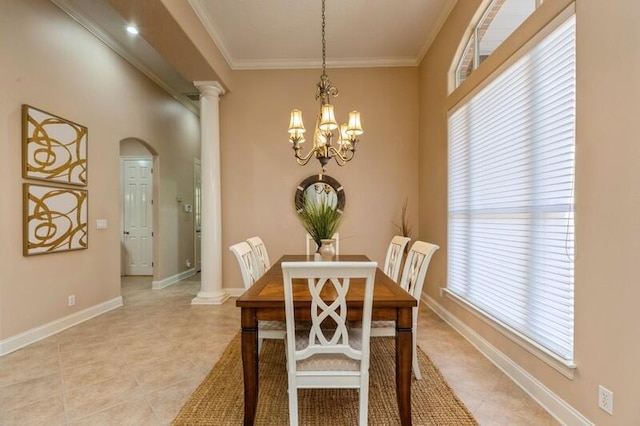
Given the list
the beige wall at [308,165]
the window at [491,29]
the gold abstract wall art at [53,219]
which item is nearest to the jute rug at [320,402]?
the gold abstract wall art at [53,219]

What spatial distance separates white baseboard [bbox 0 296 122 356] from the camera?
2.78 m

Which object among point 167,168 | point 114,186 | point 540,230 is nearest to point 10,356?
point 114,186

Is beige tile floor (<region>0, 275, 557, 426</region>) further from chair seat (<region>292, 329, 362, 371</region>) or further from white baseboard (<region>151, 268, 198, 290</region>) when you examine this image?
white baseboard (<region>151, 268, 198, 290</region>)

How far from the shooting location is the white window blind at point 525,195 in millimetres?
1828

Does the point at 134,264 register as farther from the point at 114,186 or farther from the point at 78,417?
the point at 78,417

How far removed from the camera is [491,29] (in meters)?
2.80

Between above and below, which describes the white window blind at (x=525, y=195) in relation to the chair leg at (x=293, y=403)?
above

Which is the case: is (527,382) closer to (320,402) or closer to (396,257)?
(396,257)

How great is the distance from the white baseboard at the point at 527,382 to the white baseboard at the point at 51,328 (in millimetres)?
4097

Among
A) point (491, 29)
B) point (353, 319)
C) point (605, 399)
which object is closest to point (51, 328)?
point (353, 319)

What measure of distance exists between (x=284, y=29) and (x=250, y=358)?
3732 millimetres

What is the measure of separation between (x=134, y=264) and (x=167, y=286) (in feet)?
4.52

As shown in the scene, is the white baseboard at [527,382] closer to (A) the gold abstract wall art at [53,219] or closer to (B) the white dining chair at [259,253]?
(B) the white dining chair at [259,253]

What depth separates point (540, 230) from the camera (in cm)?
204
